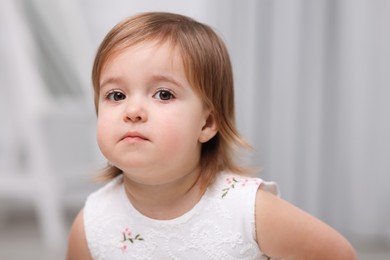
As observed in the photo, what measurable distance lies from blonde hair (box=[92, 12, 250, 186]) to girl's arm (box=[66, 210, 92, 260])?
0.27m

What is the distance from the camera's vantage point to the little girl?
3.50ft

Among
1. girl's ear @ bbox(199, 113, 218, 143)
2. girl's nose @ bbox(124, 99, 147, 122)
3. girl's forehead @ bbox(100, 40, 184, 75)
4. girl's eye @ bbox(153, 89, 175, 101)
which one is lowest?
girl's ear @ bbox(199, 113, 218, 143)

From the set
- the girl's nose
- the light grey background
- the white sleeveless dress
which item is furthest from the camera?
the light grey background

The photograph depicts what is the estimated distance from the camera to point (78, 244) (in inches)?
49.2

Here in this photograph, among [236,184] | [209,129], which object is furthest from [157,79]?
[236,184]

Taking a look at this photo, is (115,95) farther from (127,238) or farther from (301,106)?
(301,106)

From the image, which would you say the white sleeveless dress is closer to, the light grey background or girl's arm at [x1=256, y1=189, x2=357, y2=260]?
girl's arm at [x1=256, y1=189, x2=357, y2=260]

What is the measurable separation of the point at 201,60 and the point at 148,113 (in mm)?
145

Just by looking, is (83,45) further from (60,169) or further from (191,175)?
(191,175)

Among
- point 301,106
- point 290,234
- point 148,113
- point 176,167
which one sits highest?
point 148,113

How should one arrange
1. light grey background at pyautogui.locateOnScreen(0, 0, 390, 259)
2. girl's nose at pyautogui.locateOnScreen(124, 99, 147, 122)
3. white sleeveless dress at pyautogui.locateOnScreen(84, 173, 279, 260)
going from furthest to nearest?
light grey background at pyautogui.locateOnScreen(0, 0, 390, 259)
white sleeveless dress at pyautogui.locateOnScreen(84, 173, 279, 260)
girl's nose at pyautogui.locateOnScreen(124, 99, 147, 122)

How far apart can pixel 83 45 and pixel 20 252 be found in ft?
2.82

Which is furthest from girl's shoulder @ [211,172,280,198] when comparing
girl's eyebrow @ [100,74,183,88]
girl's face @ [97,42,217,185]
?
girl's eyebrow @ [100,74,183,88]

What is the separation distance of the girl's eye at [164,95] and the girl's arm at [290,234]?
25 cm
